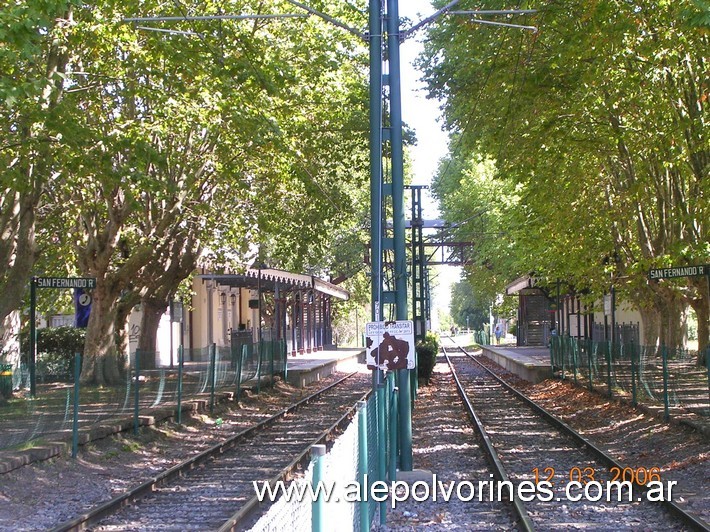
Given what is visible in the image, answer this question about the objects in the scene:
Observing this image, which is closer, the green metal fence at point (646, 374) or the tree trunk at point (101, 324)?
the green metal fence at point (646, 374)

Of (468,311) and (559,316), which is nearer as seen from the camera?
(559,316)

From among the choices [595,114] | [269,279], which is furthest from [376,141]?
[269,279]

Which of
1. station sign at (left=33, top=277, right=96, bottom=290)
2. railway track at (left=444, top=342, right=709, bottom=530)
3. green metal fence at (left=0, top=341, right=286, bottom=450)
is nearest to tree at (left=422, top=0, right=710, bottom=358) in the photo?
railway track at (left=444, top=342, right=709, bottom=530)

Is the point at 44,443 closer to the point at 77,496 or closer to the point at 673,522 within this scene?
the point at 77,496

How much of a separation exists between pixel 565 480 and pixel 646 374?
23.0 feet

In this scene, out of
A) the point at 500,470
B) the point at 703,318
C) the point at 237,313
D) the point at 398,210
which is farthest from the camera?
the point at 237,313

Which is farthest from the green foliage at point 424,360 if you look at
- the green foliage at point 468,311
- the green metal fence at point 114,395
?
the green foliage at point 468,311

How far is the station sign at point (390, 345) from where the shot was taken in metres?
11.5

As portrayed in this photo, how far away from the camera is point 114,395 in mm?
16281

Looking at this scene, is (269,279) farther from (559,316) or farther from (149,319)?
(559,316)

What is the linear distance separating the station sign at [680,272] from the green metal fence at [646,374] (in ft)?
4.55

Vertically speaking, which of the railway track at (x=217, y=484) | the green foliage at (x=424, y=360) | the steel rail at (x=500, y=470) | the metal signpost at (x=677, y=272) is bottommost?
the railway track at (x=217, y=484)

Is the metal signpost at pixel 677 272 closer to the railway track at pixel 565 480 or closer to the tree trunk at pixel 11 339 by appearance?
the railway track at pixel 565 480

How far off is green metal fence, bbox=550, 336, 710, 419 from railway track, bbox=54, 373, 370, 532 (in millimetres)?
6155
